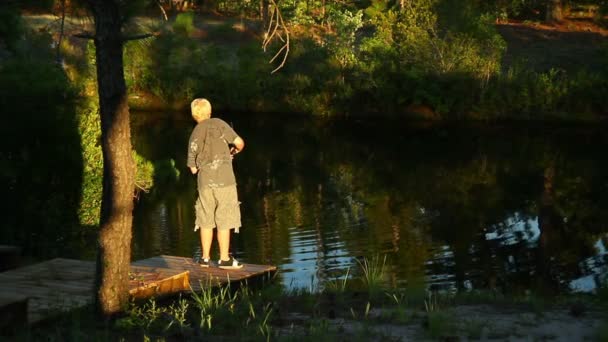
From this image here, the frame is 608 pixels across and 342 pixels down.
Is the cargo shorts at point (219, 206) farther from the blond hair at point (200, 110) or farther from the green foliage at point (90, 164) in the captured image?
the green foliage at point (90, 164)

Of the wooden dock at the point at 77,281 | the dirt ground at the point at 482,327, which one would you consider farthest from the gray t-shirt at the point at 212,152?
the dirt ground at the point at 482,327

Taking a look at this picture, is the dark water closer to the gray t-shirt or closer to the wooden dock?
the wooden dock

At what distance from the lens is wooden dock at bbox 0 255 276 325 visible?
823cm

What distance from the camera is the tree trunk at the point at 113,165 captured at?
7.68 m

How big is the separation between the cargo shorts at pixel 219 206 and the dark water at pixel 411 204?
1.55 m

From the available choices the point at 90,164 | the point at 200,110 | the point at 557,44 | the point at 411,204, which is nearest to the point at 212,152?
the point at 200,110

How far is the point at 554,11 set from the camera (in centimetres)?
4841

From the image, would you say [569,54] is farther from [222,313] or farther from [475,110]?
[222,313]

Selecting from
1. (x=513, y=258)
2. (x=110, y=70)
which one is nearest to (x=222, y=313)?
(x=110, y=70)

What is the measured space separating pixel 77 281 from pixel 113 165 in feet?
6.83

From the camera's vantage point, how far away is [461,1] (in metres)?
32.6

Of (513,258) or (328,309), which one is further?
(513,258)

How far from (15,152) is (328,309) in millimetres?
6705

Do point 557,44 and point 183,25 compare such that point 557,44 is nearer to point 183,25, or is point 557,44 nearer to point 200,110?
point 183,25
